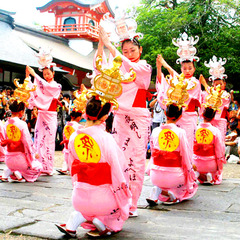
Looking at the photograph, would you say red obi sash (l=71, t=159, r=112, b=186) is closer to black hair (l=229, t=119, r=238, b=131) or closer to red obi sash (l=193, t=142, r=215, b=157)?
red obi sash (l=193, t=142, r=215, b=157)

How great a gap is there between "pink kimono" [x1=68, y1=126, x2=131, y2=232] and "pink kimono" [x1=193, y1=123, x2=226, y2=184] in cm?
309

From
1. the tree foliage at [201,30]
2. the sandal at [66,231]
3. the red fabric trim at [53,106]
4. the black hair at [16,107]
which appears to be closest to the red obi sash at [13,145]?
the black hair at [16,107]

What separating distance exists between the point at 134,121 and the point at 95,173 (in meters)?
1.06

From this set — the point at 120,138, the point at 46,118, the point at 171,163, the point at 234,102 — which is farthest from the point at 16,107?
the point at 234,102

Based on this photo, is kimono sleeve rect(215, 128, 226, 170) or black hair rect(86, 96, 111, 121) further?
kimono sleeve rect(215, 128, 226, 170)

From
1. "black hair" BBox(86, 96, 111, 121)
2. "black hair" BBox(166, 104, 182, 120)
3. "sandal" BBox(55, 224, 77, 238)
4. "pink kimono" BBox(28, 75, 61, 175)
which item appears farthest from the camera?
"pink kimono" BBox(28, 75, 61, 175)

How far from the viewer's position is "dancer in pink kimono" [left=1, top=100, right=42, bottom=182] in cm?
588

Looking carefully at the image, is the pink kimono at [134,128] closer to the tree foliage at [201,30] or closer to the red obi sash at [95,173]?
the red obi sash at [95,173]

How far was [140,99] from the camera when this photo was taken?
4074 mm

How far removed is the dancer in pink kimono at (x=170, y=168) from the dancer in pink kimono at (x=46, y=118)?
2.72 m

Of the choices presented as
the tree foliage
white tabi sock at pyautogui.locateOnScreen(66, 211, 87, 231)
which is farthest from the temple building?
white tabi sock at pyautogui.locateOnScreen(66, 211, 87, 231)

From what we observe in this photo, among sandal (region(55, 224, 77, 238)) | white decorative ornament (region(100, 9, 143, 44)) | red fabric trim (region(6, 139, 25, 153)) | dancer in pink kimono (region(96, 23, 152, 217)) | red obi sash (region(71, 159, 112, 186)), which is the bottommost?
sandal (region(55, 224, 77, 238))

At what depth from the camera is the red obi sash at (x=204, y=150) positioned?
6.00 m

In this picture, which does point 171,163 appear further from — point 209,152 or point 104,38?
point 104,38
